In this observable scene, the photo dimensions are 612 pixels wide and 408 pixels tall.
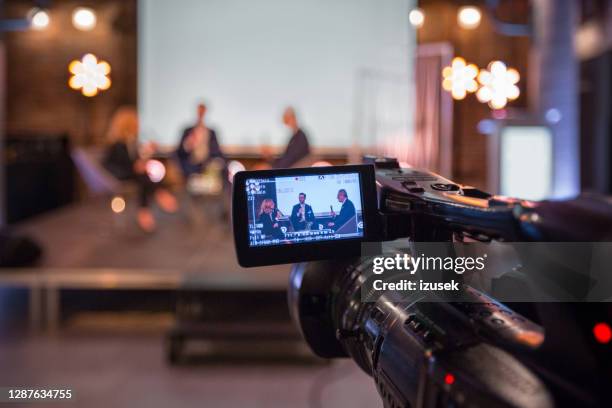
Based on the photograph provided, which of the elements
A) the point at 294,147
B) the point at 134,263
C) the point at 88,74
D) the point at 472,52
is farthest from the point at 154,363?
the point at 472,52

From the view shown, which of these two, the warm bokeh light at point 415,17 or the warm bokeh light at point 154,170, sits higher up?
the warm bokeh light at point 415,17

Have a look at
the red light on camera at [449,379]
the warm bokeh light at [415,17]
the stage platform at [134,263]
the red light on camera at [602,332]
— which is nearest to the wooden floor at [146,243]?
the stage platform at [134,263]

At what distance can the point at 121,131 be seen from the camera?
430cm

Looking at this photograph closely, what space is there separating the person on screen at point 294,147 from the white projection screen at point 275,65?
1.63 m

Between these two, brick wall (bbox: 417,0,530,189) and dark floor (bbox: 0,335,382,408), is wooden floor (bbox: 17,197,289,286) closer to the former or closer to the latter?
dark floor (bbox: 0,335,382,408)

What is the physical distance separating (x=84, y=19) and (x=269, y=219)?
744cm

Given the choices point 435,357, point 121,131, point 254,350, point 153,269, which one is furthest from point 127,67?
point 435,357

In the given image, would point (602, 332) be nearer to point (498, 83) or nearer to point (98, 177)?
point (498, 83)

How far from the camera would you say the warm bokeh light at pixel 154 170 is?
180 inches

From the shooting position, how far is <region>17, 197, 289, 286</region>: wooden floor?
4.00 metres

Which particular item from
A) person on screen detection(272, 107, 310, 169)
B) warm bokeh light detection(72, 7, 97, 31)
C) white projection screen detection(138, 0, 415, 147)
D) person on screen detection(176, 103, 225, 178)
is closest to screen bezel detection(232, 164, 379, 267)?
person on screen detection(272, 107, 310, 169)

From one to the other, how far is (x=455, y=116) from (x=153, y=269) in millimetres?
5309

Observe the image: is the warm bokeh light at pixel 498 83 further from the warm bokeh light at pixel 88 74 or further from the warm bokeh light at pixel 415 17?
the warm bokeh light at pixel 88 74

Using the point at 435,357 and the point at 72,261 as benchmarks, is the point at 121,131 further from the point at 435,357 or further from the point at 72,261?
the point at 435,357
